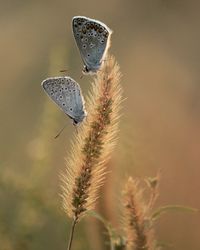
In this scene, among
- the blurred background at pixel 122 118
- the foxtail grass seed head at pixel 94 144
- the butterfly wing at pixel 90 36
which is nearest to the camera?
the foxtail grass seed head at pixel 94 144

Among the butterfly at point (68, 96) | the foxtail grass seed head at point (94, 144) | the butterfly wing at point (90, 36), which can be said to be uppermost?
the butterfly wing at point (90, 36)

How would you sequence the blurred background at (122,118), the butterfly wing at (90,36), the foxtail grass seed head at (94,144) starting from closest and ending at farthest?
the foxtail grass seed head at (94,144), the butterfly wing at (90,36), the blurred background at (122,118)

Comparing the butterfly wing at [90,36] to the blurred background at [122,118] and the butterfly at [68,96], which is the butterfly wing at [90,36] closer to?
the butterfly at [68,96]

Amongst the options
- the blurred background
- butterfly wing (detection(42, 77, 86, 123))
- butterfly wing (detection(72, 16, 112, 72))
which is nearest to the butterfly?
butterfly wing (detection(42, 77, 86, 123))

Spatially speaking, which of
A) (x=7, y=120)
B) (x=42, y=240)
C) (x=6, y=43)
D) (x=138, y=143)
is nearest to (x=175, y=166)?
(x=138, y=143)

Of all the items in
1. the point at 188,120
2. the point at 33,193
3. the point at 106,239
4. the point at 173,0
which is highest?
the point at 173,0

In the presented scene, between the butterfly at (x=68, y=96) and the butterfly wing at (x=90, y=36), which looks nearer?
the butterfly at (x=68, y=96)

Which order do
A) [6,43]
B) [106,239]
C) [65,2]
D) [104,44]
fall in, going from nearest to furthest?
[104,44] < [106,239] < [6,43] < [65,2]

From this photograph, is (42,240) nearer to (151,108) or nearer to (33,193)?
(33,193)

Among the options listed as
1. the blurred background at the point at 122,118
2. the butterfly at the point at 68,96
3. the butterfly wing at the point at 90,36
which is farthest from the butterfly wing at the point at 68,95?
the blurred background at the point at 122,118
